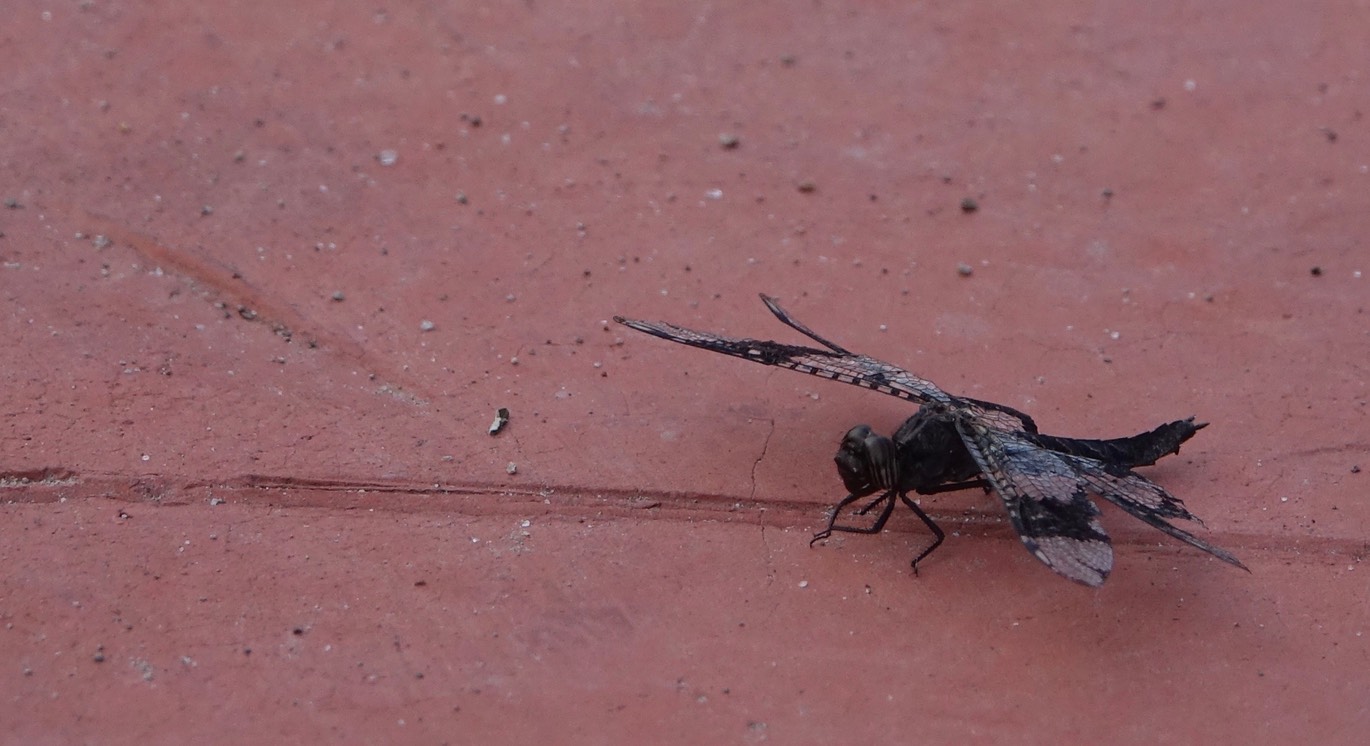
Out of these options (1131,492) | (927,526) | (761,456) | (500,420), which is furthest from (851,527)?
(500,420)

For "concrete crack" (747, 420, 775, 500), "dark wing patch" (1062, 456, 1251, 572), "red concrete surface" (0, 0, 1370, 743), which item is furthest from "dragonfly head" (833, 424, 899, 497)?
"dark wing patch" (1062, 456, 1251, 572)

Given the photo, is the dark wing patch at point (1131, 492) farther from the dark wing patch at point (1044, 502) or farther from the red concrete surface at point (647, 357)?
the red concrete surface at point (647, 357)

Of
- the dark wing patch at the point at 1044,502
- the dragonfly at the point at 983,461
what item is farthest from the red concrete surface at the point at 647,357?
the dark wing patch at the point at 1044,502

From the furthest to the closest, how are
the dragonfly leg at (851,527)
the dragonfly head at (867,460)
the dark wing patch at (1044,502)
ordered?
the dragonfly leg at (851,527), the dragonfly head at (867,460), the dark wing patch at (1044,502)

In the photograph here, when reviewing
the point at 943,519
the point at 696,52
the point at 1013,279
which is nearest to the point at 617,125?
the point at 696,52

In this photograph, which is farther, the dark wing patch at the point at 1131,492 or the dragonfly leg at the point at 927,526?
the dragonfly leg at the point at 927,526

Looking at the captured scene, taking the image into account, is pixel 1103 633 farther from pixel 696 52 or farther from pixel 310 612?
pixel 696 52

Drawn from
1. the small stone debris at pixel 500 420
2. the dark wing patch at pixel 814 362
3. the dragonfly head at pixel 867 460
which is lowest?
the small stone debris at pixel 500 420

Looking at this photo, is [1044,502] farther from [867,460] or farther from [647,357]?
[647,357]
